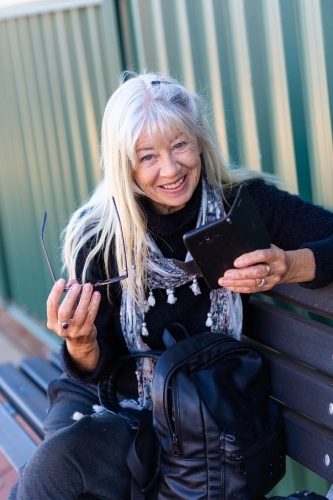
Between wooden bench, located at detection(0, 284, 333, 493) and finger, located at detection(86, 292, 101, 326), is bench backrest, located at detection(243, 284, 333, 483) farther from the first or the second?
finger, located at detection(86, 292, 101, 326)

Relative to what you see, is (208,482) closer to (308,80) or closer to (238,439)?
(238,439)

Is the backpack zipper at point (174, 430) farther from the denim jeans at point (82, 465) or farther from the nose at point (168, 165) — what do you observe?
the nose at point (168, 165)

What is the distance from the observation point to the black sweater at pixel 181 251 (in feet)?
7.76

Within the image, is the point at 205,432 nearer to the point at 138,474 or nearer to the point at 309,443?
the point at 138,474

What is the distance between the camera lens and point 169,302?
97.7 inches

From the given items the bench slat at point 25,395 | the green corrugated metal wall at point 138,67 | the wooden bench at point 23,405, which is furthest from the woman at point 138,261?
the bench slat at point 25,395

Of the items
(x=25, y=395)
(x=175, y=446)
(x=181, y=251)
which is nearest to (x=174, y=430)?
(x=175, y=446)

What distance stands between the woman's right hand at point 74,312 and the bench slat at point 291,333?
53 cm

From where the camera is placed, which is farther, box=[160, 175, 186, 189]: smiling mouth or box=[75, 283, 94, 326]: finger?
box=[160, 175, 186, 189]: smiling mouth

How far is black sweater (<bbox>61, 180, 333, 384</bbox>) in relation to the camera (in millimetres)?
2365

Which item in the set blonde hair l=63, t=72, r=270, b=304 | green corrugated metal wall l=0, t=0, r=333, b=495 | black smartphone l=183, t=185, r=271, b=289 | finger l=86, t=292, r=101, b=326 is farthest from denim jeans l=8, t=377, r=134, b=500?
green corrugated metal wall l=0, t=0, r=333, b=495

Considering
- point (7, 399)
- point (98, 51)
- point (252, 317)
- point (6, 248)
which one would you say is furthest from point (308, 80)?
point (6, 248)

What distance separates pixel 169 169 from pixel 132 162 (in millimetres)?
117

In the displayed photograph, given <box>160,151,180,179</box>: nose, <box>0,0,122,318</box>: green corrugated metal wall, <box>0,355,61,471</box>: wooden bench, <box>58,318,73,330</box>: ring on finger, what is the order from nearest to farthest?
<box>58,318,73,330</box>: ring on finger
<box>160,151,180,179</box>: nose
<box>0,355,61,471</box>: wooden bench
<box>0,0,122,318</box>: green corrugated metal wall
